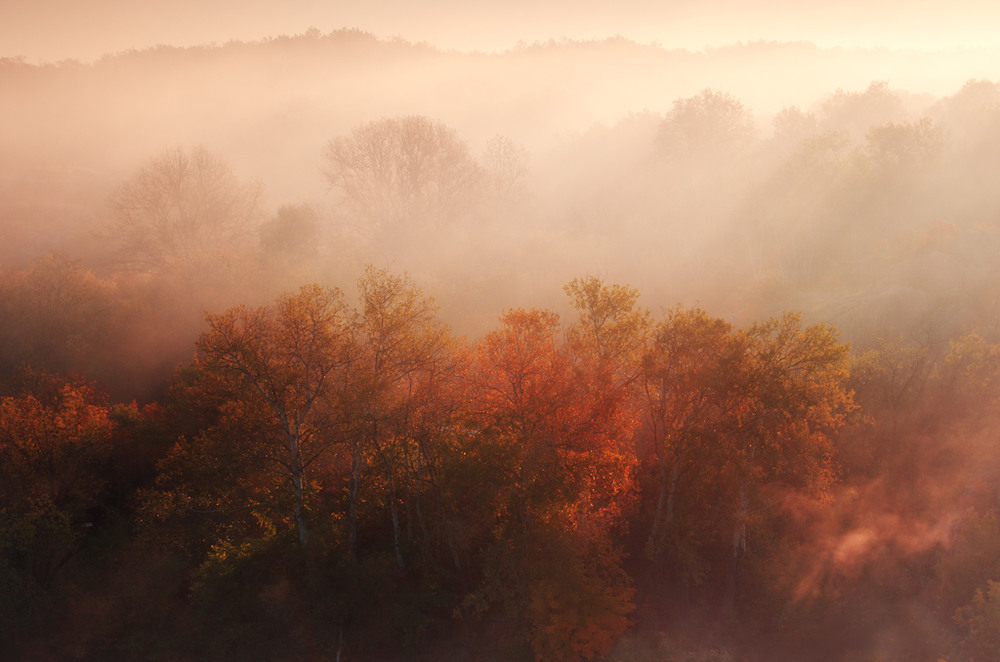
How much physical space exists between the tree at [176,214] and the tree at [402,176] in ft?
42.8

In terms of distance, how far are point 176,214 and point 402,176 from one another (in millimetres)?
28499

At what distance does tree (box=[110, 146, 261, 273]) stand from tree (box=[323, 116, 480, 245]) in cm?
1304

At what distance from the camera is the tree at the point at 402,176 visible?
229 ft

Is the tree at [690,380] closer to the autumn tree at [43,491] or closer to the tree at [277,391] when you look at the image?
the tree at [277,391]

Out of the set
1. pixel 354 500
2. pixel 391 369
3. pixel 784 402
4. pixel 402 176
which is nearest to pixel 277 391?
pixel 391 369

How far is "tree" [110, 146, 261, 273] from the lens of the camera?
206 feet

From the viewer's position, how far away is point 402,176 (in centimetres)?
7075

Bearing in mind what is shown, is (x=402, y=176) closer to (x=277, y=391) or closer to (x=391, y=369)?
(x=391, y=369)

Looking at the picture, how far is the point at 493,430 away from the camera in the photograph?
24984mm

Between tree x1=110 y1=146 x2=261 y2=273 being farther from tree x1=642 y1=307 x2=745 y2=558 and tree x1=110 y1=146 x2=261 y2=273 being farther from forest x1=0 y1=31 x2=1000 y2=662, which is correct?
tree x1=642 y1=307 x2=745 y2=558

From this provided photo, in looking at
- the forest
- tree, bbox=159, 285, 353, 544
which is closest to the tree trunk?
the forest

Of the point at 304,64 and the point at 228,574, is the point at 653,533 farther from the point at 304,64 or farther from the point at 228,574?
the point at 304,64

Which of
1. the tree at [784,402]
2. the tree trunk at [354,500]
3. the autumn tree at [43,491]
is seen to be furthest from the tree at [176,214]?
the tree at [784,402]

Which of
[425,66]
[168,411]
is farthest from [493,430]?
[425,66]
